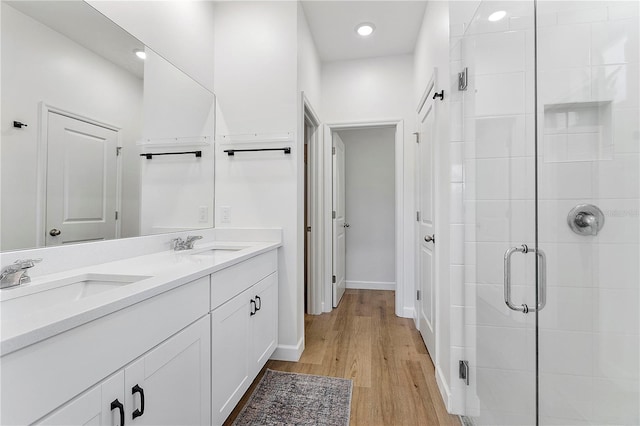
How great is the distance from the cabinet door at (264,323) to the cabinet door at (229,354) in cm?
8

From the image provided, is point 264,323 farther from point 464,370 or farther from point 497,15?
point 497,15

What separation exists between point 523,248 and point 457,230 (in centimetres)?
34

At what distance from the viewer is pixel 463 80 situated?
1538 millimetres

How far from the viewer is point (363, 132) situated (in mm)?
4039

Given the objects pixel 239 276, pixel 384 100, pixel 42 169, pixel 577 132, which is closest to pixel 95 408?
pixel 239 276

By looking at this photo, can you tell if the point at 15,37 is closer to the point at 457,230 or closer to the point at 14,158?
the point at 14,158

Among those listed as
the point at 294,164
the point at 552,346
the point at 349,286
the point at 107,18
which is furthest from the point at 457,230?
the point at 349,286

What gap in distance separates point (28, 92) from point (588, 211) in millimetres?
2232

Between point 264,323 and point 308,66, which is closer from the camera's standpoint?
point 264,323

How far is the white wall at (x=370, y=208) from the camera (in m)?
4.01

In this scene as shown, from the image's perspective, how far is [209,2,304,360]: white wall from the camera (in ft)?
6.82

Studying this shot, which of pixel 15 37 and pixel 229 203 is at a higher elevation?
pixel 15 37

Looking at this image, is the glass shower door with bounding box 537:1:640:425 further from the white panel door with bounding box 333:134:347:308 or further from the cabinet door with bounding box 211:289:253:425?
the white panel door with bounding box 333:134:347:308

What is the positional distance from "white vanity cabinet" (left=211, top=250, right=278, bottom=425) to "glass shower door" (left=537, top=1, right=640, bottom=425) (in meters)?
1.36
